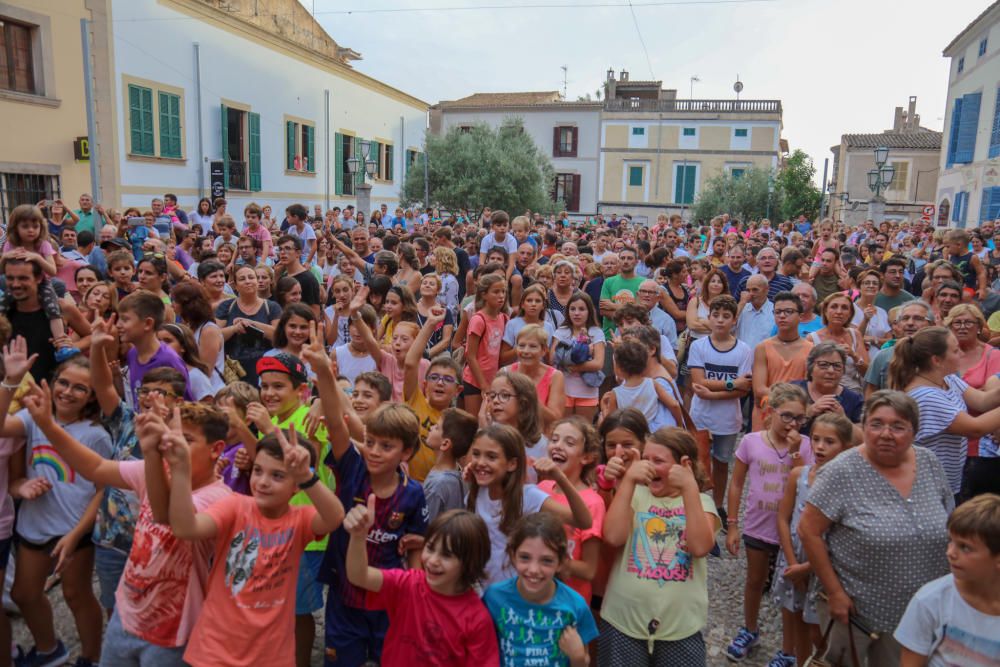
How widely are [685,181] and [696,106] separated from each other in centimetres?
416

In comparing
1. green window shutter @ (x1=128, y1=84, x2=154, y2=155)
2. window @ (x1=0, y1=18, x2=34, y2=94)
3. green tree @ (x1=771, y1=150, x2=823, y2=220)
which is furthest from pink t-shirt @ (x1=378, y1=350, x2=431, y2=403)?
green tree @ (x1=771, y1=150, x2=823, y2=220)

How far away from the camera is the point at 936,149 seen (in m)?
36.7

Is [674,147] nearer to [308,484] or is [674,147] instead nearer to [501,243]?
[501,243]

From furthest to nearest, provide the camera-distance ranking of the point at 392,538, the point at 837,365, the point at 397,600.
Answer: the point at 837,365 < the point at 392,538 < the point at 397,600

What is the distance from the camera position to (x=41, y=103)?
48.3 ft

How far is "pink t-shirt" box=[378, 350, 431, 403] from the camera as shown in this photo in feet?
15.6

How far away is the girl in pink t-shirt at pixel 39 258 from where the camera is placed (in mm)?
4578

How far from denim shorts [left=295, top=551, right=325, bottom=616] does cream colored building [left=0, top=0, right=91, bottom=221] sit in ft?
47.0

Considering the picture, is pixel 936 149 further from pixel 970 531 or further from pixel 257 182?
pixel 970 531

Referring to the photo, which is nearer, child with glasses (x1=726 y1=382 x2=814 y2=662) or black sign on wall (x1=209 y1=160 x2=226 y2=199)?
Result: child with glasses (x1=726 y1=382 x2=814 y2=662)

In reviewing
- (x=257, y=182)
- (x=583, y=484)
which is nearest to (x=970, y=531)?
(x=583, y=484)

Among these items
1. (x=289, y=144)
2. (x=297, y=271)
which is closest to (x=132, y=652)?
(x=297, y=271)

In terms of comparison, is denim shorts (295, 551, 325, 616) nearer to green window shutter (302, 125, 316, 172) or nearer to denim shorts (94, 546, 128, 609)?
denim shorts (94, 546, 128, 609)

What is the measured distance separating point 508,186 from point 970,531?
2667cm
